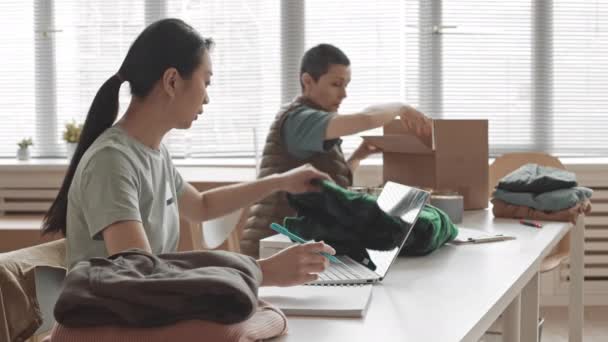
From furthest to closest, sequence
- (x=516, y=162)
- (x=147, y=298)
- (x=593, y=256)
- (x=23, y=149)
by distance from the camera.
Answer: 1. (x=23, y=149)
2. (x=593, y=256)
3. (x=516, y=162)
4. (x=147, y=298)

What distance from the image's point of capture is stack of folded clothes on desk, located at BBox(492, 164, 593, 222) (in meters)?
2.53

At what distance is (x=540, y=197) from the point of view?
2.55 meters

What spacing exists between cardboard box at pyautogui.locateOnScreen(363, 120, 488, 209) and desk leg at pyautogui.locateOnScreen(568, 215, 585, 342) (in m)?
0.40

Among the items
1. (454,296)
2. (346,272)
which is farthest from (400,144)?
(454,296)

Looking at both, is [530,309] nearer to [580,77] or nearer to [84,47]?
[580,77]

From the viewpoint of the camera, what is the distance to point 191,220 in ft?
7.48

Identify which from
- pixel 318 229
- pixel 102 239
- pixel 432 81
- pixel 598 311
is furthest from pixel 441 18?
pixel 102 239

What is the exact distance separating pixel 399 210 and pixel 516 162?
1875mm

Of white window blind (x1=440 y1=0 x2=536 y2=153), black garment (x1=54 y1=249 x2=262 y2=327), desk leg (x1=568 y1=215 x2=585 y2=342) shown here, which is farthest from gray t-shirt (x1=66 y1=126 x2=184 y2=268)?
white window blind (x1=440 y1=0 x2=536 y2=153)

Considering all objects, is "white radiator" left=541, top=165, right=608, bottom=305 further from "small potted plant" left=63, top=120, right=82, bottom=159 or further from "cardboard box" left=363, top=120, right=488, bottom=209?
"small potted plant" left=63, top=120, right=82, bottom=159

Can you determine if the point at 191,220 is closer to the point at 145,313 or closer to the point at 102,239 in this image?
the point at 102,239

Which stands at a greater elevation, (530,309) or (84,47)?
(84,47)

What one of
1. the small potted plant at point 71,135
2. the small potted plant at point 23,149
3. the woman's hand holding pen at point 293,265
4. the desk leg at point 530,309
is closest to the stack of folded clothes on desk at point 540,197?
the desk leg at point 530,309

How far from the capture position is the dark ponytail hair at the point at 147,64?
1771 millimetres
